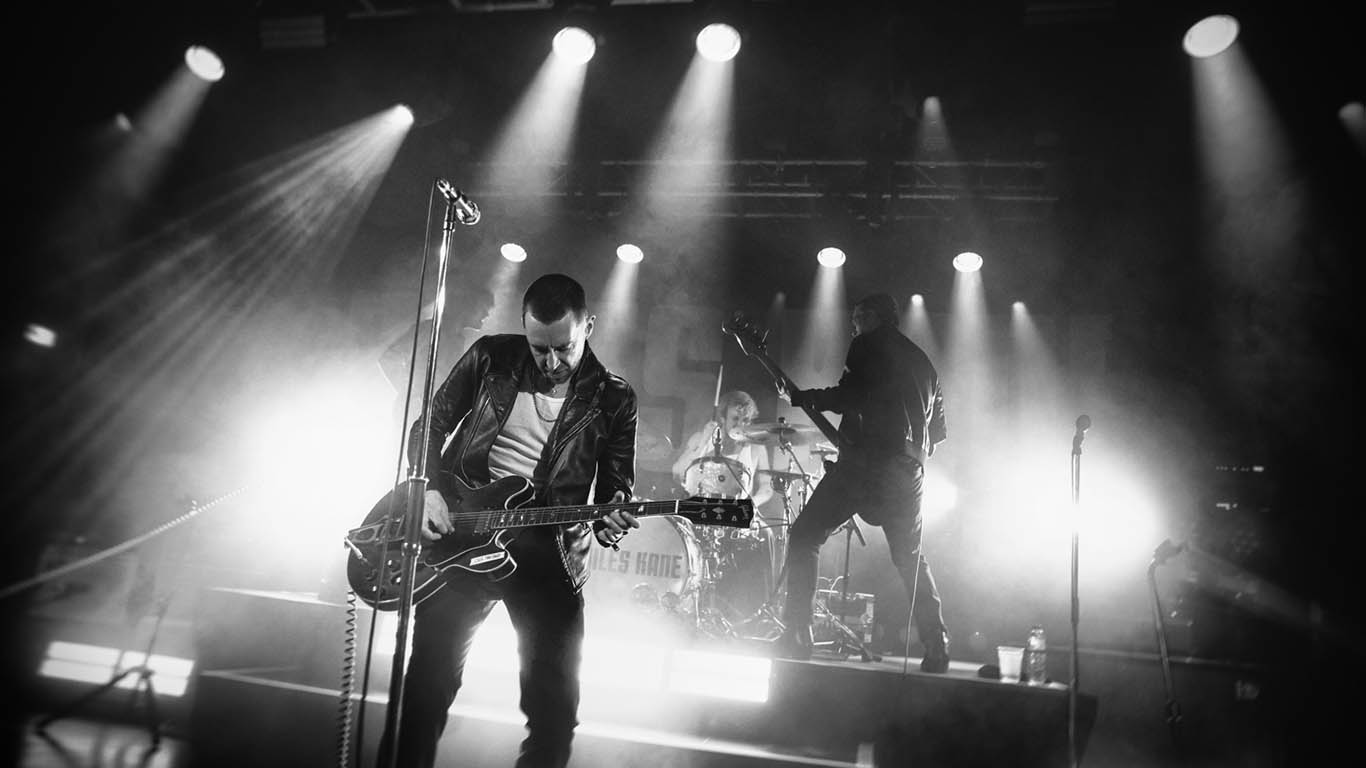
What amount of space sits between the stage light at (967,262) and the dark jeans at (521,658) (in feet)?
23.2

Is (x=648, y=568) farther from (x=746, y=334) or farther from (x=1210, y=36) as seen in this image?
(x=1210, y=36)

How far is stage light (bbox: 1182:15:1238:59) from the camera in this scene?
6320 mm

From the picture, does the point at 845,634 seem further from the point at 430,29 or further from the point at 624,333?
the point at 430,29

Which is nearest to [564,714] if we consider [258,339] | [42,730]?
[42,730]

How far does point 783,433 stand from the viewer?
6.59 meters

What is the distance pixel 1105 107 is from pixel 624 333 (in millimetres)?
5712

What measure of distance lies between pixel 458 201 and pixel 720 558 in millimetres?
4656

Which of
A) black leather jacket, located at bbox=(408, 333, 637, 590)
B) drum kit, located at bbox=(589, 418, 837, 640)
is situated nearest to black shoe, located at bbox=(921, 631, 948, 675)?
drum kit, located at bbox=(589, 418, 837, 640)

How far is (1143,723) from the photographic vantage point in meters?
6.52

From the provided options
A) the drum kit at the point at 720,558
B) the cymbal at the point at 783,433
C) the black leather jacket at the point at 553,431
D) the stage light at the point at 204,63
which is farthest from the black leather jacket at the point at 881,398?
the stage light at the point at 204,63

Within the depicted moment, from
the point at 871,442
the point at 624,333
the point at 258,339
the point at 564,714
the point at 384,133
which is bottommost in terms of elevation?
the point at 564,714

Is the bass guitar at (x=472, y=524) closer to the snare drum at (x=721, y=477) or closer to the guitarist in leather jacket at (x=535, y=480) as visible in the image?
the guitarist in leather jacket at (x=535, y=480)

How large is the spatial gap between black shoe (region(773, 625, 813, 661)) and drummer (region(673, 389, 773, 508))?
104 centimetres

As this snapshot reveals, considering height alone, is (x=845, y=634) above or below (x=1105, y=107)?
below
